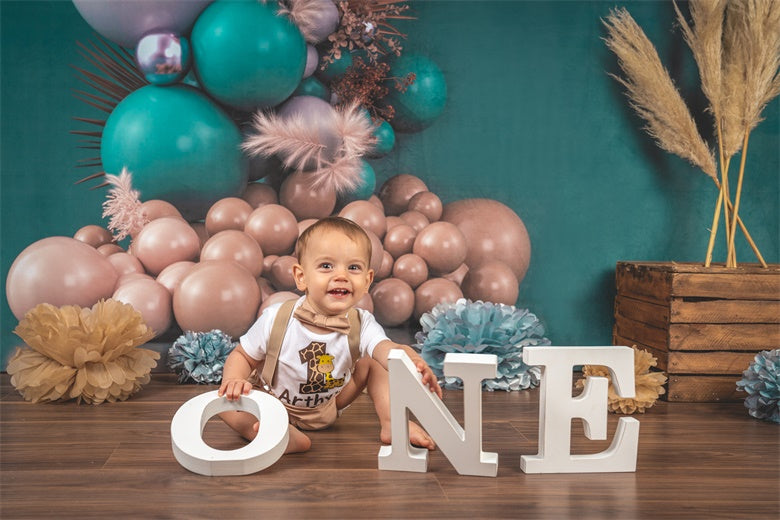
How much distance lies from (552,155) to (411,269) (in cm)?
72

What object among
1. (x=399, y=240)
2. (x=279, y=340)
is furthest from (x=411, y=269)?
(x=279, y=340)

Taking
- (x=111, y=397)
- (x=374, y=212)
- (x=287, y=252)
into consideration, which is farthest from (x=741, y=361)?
(x=111, y=397)

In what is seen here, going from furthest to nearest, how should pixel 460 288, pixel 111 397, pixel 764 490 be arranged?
pixel 460 288 < pixel 111 397 < pixel 764 490

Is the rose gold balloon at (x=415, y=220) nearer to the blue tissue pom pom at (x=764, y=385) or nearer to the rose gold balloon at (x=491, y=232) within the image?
the rose gold balloon at (x=491, y=232)

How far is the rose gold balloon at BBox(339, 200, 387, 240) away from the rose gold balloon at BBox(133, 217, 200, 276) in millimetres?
586

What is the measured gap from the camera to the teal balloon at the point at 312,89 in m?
2.66

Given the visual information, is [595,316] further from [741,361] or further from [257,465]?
[257,465]

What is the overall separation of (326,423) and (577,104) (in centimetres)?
165

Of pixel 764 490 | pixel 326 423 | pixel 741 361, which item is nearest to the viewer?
pixel 764 490

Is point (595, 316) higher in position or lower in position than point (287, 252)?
lower

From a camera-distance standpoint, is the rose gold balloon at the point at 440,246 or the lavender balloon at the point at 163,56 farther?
the rose gold balloon at the point at 440,246

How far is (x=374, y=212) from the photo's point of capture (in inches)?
106

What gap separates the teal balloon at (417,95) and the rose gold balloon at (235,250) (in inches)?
27.9

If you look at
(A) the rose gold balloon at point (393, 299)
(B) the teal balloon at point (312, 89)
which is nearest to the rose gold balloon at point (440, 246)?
(A) the rose gold balloon at point (393, 299)
